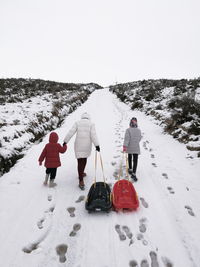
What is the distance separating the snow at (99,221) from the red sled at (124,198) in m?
0.15

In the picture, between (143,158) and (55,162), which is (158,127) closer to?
(143,158)

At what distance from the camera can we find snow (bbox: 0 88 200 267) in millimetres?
2473

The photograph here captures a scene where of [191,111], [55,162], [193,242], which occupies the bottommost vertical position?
[193,242]

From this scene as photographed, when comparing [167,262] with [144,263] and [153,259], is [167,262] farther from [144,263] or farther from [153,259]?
[144,263]

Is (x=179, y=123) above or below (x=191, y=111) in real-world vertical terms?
below

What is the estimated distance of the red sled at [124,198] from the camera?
328cm

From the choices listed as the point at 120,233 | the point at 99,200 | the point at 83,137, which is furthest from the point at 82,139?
the point at 120,233

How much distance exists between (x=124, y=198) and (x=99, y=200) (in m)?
0.51

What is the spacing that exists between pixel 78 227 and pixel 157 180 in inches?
96.1

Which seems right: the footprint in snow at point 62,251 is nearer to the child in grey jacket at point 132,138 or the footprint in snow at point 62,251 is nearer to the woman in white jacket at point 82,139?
the woman in white jacket at point 82,139

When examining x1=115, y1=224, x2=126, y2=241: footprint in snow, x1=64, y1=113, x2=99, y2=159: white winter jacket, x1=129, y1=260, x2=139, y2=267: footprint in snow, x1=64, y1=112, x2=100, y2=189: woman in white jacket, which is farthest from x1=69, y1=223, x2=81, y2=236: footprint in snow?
x1=64, y1=113, x2=99, y2=159: white winter jacket

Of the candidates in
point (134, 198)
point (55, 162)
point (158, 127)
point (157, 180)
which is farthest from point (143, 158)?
→ point (158, 127)

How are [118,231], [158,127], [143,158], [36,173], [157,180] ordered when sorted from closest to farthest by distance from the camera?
1. [118,231]
2. [157,180]
3. [36,173]
4. [143,158]
5. [158,127]

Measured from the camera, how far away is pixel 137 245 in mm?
2635
